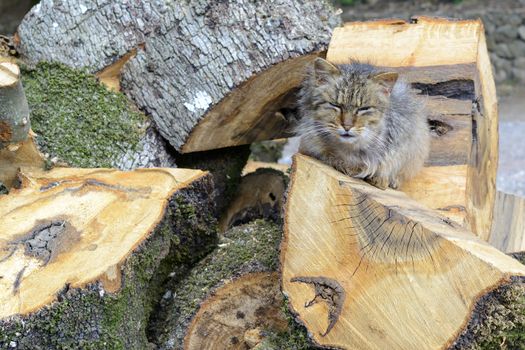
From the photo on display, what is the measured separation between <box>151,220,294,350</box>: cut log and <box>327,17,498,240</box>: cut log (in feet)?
2.58

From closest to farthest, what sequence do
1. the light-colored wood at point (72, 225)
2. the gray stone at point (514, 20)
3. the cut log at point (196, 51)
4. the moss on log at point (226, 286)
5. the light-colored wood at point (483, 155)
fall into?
the light-colored wood at point (72, 225), the moss on log at point (226, 286), the light-colored wood at point (483, 155), the cut log at point (196, 51), the gray stone at point (514, 20)

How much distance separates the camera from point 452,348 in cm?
217

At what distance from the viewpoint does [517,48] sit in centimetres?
912

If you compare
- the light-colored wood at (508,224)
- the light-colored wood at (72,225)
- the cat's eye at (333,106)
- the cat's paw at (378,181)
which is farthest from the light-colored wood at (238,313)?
the light-colored wood at (508,224)

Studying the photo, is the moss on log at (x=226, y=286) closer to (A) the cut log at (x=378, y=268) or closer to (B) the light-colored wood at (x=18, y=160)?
(A) the cut log at (x=378, y=268)

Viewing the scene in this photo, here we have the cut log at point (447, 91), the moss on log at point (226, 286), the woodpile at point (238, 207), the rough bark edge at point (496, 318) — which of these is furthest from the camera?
the cut log at point (447, 91)

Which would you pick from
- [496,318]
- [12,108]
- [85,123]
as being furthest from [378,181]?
[12,108]

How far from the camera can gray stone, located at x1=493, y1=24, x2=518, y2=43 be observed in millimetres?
9047

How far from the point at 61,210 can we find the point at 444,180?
63.3 inches

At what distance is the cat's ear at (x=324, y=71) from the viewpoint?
→ 290 cm

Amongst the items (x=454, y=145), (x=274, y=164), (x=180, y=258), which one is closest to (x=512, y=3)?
(x=274, y=164)

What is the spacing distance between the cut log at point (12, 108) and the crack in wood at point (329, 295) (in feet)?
4.27

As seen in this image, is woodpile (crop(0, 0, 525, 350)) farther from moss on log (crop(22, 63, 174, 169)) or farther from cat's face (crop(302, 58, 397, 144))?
cat's face (crop(302, 58, 397, 144))

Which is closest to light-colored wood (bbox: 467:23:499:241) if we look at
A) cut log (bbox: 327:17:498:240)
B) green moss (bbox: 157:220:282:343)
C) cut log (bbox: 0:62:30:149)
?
cut log (bbox: 327:17:498:240)
